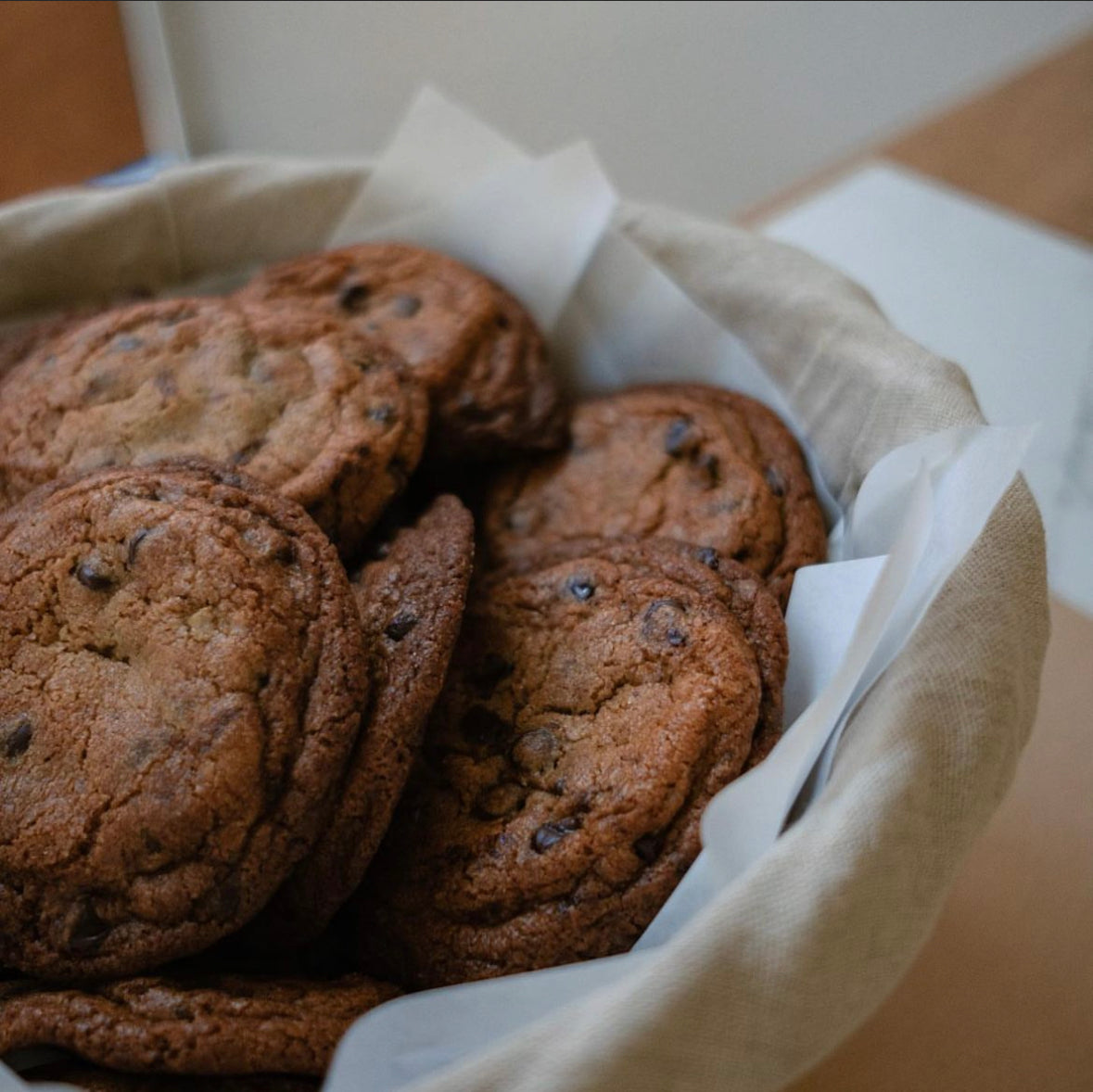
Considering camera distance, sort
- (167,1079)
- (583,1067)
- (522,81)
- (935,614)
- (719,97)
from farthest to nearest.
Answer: (719,97), (522,81), (935,614), (167,1079), (583,1067)

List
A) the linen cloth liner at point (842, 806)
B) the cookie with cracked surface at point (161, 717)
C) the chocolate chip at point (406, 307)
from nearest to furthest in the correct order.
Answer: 1. the linen cloth liner at point (842, 806)
2. the cookie with cracked surface at point (161, 717)
3. the chocolate chip at point (406, 307)

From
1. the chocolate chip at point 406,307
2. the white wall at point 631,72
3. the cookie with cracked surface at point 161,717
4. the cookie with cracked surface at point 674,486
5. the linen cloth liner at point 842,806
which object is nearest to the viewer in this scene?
the linen cloth liner at point 842,806

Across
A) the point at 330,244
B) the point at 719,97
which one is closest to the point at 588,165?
the point at 330,244

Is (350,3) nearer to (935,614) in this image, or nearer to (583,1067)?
(935,614)

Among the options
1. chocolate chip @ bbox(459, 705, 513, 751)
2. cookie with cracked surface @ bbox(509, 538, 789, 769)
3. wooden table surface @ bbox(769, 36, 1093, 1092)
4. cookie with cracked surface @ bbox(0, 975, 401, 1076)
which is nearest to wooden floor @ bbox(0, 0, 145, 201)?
cookie with cracked surface @ bbox(509, 538, 789, 769)

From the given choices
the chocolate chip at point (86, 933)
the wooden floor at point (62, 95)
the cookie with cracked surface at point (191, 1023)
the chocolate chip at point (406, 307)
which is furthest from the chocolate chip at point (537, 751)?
the wooden floor at point (62, 95)

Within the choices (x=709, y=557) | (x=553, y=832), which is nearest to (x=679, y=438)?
(x=709, y=557)

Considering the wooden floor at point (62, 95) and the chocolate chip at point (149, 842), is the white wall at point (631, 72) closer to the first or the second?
the wooden floor at point (62, 95)

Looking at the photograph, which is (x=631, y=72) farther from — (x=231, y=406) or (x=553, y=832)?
(x=553, y=832)
